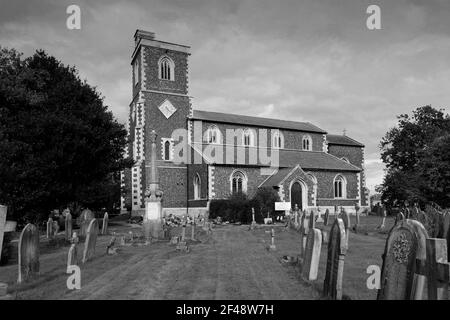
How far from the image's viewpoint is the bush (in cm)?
3083

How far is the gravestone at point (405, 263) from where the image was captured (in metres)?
5.46

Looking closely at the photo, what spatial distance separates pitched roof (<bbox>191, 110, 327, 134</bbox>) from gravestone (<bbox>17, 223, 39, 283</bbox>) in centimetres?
2797

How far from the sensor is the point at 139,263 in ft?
38.1

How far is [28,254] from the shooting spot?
960cm

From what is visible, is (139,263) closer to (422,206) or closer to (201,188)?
(201,188)

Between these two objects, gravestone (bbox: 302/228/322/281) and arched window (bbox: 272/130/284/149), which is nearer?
gravestone (bbox: 302/228/322/281)

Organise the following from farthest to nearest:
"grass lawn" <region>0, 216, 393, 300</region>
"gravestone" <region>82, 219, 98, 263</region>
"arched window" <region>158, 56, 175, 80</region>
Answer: "arched window" <region>158, 56, 175, 80</region> → "gravestone" <region>82, 219, 98, 263</region> → "grass lawn" <region>0, 216, 393, 300</region>

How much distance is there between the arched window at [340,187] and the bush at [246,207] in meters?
10.2

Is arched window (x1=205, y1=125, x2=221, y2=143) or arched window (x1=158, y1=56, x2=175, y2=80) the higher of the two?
arched window (x1=158, y1=56, x2=175, y2=80)

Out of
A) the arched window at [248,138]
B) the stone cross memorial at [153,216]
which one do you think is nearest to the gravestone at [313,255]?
the stone cross memorial at [153,216]

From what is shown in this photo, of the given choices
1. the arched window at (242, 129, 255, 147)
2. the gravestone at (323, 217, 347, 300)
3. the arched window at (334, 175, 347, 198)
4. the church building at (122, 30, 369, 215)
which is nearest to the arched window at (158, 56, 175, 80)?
the church building at (122, 30, 369, 215)

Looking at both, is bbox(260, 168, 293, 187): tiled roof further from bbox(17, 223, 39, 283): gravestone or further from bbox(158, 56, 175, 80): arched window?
bbox(17, 223, 39, 283): gravestone
